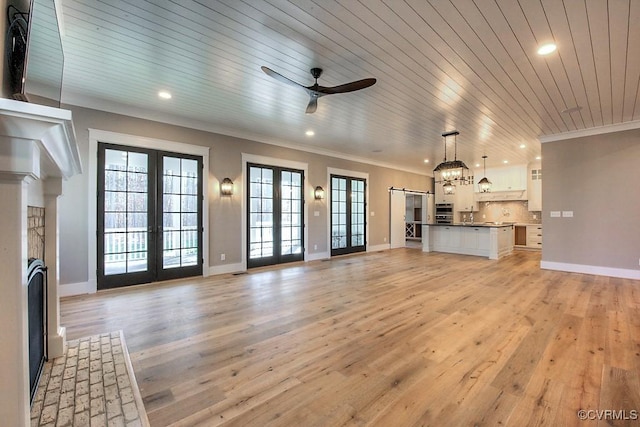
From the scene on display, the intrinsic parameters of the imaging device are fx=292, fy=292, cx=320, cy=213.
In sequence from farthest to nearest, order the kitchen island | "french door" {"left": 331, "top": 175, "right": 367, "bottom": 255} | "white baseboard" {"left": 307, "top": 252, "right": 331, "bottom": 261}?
"french door" {"left": 331, "top": 175, "right": 367, "bottom": 255}, the kitchen island, "white baseboard" {"left": 307, "top": 252, "right": 331, "bottom": 261}

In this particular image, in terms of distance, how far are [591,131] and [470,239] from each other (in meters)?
3.49

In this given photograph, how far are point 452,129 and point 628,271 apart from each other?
4.04m

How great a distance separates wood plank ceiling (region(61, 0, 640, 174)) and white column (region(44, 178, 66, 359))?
5.12ft

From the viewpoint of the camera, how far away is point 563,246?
594cm

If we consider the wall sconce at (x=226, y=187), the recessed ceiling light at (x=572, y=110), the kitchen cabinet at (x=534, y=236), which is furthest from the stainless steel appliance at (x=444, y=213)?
the wall sconce at (x=226, y=187)

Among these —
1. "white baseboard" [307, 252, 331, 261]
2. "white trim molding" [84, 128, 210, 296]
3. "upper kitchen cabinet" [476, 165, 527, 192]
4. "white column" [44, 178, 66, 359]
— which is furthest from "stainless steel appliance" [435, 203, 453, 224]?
"white column" [44, 178, 66, 359]

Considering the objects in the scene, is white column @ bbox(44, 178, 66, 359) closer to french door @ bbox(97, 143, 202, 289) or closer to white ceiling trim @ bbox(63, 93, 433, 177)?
french door @ bbox(97, 143, 202, 289)

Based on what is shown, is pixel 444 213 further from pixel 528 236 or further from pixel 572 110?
pixel 572 110

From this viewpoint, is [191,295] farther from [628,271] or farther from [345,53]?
[628,271]

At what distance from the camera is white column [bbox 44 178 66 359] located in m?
2.39

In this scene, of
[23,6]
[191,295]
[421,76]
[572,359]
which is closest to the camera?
[23,6]

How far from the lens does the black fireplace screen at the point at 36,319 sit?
6.08 ft

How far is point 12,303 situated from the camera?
3.85 ft

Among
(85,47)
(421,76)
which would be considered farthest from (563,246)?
(85,47)
